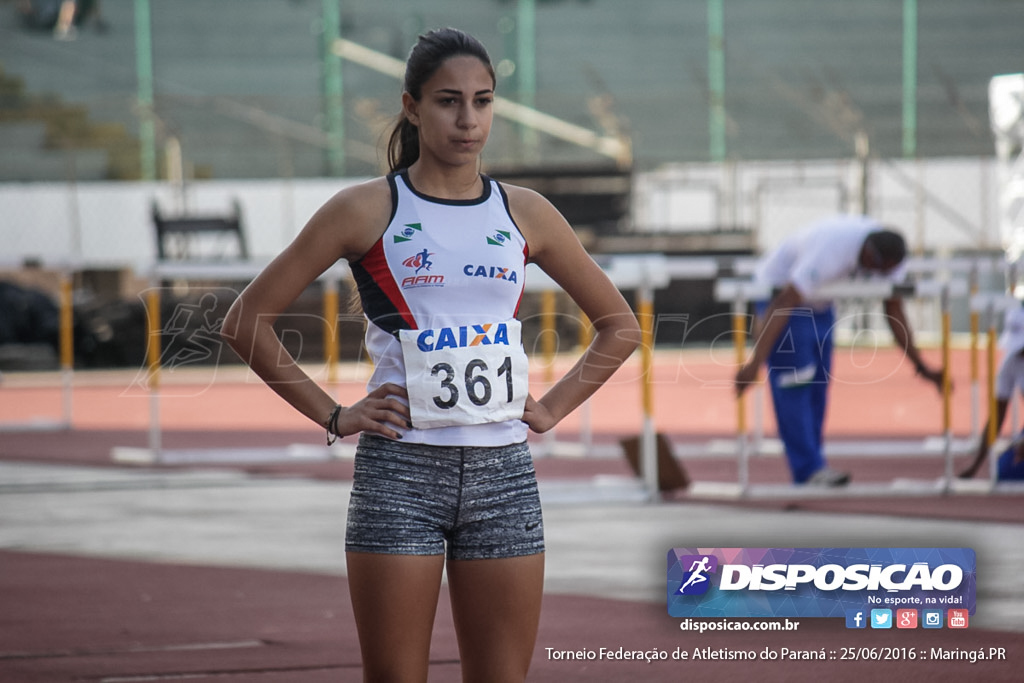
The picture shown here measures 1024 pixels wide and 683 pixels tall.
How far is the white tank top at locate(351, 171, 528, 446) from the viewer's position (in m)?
2.91

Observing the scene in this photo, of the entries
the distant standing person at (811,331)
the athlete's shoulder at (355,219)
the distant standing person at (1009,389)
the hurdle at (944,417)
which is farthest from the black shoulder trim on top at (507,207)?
the distant standing person at (1009,389)

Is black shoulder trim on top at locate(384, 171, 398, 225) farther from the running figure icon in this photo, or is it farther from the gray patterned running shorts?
the running figure icon

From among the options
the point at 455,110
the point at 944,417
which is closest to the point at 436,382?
the point at 455,110

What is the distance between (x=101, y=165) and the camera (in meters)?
23.5

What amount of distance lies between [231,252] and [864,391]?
10.5m

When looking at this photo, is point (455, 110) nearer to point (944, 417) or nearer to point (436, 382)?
point (436, 382)

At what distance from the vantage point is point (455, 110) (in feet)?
9.70

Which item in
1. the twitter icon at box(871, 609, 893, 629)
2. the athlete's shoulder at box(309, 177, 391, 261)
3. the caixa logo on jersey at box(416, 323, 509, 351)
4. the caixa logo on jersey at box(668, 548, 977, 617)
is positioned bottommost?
the twitter icon at box(871, 609, 893, 629)

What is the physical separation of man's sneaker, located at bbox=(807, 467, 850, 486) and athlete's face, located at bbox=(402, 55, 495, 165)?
5927 millimetres

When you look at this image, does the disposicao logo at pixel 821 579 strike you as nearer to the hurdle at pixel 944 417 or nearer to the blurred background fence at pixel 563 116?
the hurdle at pixel 944 417

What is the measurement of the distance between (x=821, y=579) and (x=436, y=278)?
2.32 metres

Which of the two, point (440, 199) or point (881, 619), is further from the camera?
point (881, 619)

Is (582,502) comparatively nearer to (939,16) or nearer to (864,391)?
(864,391)

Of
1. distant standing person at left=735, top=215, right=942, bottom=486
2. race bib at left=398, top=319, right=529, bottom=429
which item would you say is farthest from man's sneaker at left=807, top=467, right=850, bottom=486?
race bib at left=398, top=319, right=529, bottom=429
